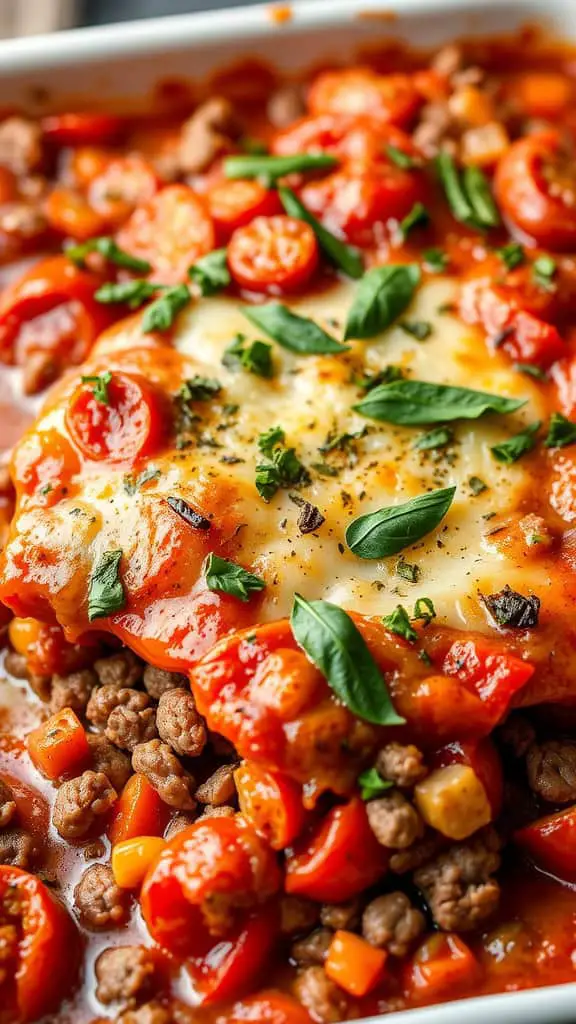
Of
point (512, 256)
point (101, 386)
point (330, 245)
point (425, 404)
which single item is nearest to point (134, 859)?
point (101, 386)

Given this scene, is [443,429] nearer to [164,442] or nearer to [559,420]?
[559,420]

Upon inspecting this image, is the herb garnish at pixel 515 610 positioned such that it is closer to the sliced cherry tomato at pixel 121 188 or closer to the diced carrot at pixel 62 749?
the diced carrot at pixel 62 749

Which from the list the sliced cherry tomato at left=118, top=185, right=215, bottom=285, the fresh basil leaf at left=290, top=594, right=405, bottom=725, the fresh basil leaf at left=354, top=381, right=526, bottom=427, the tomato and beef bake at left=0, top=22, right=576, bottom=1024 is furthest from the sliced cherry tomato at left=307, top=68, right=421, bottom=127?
the fresh basil leaf at left=290, top=594, right=405, bottom=725

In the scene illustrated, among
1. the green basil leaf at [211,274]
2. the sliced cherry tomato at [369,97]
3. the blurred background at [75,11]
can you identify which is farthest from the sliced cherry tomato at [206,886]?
the blurred background at [75,11]

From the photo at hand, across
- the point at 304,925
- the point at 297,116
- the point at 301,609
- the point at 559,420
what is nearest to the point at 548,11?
the point at 297,116

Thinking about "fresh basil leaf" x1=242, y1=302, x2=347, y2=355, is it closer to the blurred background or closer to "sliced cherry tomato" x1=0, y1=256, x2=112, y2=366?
"sliced cherry tomato" x1=0, y1=256, x2=112, y2=366

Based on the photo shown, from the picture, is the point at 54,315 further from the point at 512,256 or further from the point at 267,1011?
the point at 267,1011
